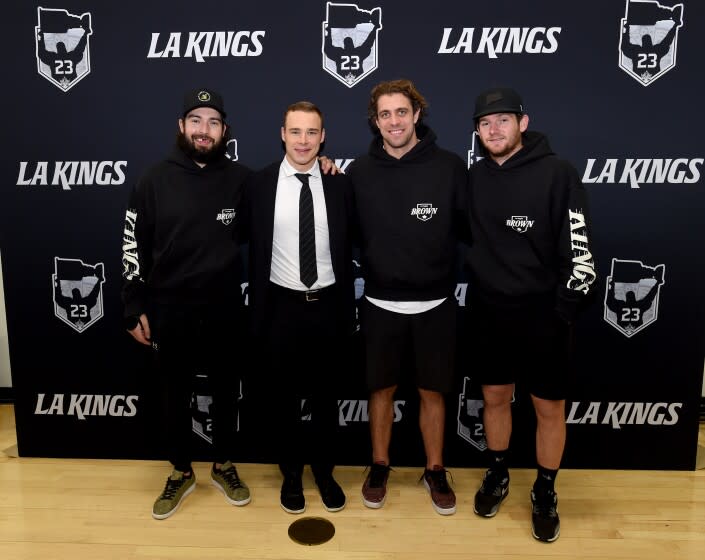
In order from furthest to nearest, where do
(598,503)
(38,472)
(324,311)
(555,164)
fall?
(38,472) → (598,503) → (324,311) → (555,164)

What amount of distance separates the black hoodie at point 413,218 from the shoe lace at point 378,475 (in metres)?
0.82

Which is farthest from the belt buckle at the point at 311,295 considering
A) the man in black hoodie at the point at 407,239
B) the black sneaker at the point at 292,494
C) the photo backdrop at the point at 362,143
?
the black sneaker at the point at 292,494

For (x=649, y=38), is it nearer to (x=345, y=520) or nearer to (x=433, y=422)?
(x=433, y=422)

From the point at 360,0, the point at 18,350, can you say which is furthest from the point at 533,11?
the point at 18,350

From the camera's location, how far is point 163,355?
8.21 feet

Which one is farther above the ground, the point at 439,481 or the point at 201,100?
the point at 201,100

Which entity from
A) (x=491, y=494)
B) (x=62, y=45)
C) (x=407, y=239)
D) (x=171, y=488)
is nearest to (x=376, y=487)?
(x=491, y=494)

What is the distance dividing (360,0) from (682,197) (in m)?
1.78

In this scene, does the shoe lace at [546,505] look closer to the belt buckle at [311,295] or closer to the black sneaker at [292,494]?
the black sneaker at [292,494]

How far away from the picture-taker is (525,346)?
2.36 metres

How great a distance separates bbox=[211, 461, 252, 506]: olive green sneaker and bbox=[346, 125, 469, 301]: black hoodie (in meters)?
1.08

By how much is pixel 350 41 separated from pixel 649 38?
54.0 inches

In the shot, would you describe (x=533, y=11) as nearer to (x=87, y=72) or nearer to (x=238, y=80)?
(x=238, y=80)

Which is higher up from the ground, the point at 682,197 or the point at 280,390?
the point at 682,197
